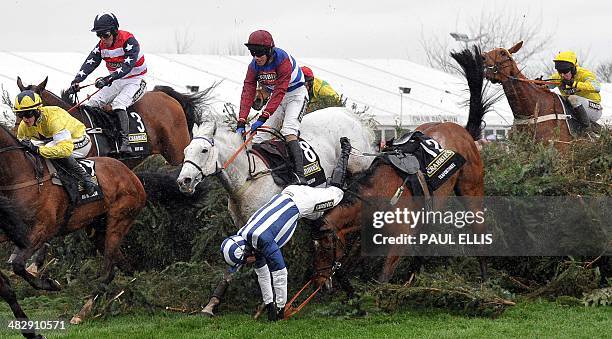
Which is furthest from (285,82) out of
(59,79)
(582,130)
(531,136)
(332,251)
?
(59,79)

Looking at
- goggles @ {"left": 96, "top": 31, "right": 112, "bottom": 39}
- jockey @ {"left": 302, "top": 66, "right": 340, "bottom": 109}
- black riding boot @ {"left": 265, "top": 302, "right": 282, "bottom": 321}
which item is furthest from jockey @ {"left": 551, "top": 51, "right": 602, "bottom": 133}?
black riding boot @ {"left": 265, "top": 302, "right": 282, "bottom": 321}

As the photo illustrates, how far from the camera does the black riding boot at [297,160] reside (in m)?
8.08

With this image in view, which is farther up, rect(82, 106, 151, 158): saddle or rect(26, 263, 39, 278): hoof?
rect(82, 106, 151, 158): saddle

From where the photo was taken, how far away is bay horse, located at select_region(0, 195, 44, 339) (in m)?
6.68

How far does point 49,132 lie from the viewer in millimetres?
8148

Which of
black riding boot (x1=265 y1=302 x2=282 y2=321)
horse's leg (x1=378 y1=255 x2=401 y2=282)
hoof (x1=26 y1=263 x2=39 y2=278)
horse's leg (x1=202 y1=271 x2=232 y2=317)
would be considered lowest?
hoof (x1=26 y1=263 x2=39 y2=278)

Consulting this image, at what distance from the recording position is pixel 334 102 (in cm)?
1083

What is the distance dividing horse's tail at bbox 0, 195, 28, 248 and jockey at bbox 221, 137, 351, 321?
1.60 metres

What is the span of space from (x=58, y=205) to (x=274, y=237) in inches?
86.1

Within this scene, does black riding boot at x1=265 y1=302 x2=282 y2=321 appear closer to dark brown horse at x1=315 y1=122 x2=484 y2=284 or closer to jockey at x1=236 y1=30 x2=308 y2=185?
dark brown horse at x1=315 y1=122 x2=484 y2=284

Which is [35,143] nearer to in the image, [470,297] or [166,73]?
[470,297]

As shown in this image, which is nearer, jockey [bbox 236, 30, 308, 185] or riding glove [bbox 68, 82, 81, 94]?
jockey [bbox 236, 30, 308, 185]

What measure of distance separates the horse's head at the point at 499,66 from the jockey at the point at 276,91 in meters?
3.18

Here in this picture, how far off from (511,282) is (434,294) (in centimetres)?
138
